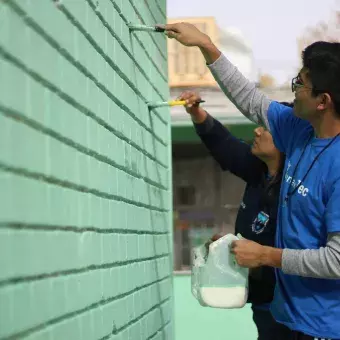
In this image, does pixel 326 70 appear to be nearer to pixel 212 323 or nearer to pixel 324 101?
pixel 324 101

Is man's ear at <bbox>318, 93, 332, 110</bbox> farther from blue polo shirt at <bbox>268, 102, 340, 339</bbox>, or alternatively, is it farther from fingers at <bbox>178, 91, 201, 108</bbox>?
fingers at <bbox>178, 91, 201, 108</bbox>

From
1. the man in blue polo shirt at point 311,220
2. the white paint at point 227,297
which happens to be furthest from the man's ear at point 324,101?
the white paint at point 227,297

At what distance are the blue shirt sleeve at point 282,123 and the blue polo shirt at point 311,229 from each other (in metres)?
0.19

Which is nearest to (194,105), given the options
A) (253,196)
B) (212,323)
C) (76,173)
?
(253,196)

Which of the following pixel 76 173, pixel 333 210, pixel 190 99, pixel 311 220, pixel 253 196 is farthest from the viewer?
pixel 190 99

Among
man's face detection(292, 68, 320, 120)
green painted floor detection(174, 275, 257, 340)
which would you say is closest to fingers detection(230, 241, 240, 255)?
man's face detection(292, 68, 320, 120)

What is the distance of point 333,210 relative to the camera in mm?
2359

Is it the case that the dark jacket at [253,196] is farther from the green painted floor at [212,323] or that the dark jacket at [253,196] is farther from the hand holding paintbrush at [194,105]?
the green painted floor at [212,323]

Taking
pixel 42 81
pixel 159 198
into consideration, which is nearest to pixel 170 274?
pixel 159 198

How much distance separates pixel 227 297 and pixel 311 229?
25.2 inches

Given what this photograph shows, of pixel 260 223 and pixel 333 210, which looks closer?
pixel 333 210

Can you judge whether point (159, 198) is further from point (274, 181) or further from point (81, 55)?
point (81, 55)

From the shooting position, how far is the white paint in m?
2.93

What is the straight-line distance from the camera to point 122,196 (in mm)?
2652
